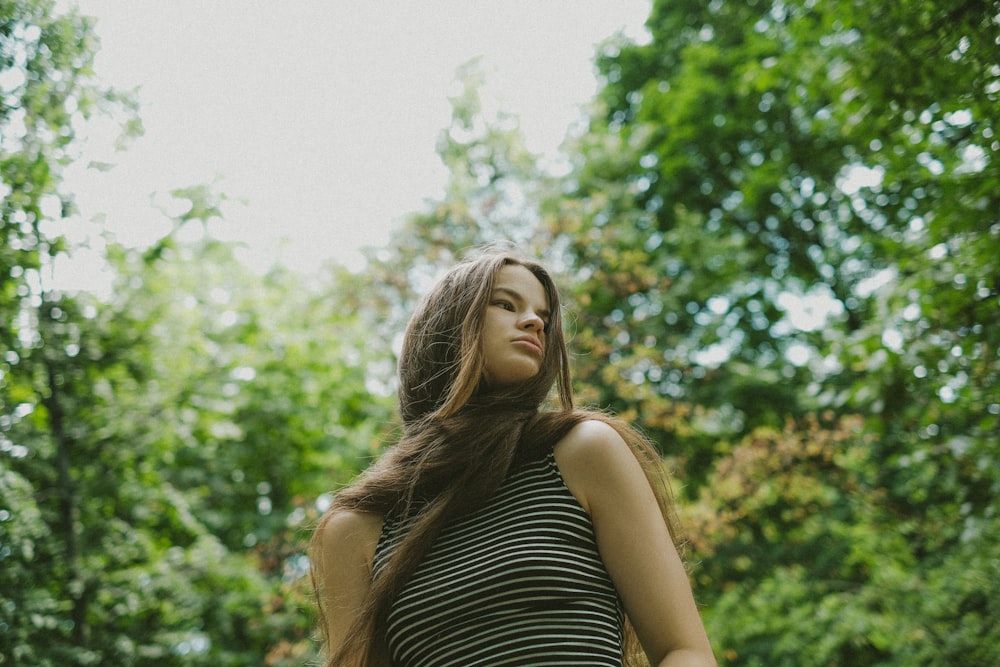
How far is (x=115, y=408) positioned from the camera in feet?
13.8

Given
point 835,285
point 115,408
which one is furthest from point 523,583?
point 835,285

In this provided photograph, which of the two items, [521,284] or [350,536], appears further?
[521,284]

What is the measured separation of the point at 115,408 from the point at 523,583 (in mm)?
3474

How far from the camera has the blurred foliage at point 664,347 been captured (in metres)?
3.13

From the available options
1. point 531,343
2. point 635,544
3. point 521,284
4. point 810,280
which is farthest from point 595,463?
point 810,280

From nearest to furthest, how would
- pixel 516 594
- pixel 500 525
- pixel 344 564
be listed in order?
pixel 516 594, pixel 500 525, pixel 344 564

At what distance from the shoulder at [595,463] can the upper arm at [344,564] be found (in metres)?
0.55

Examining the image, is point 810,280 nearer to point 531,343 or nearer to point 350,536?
point 531,343

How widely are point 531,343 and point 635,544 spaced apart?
24.7 inches

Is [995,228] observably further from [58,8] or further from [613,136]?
[613,136]

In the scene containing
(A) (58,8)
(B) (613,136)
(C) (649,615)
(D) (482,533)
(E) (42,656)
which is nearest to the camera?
(C) (649,615)

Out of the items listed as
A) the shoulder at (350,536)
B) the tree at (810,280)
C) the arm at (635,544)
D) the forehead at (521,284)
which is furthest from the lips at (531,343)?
the tree at (810,280)

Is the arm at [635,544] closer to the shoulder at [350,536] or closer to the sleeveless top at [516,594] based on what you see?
the sleeveless top at [516,594]

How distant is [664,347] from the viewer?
27.8 feet
